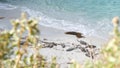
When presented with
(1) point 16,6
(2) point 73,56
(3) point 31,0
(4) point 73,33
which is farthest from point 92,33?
(3) point 31,0

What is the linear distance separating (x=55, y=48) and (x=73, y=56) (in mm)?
555

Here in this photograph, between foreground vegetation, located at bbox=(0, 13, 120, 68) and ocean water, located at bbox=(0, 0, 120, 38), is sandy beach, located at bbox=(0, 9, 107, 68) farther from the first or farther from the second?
foreground vegetation, located at bbox=(0, 13, 120, 68)

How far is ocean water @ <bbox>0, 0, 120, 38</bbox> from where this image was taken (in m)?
10.8

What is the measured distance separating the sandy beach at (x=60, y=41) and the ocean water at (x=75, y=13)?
622mm

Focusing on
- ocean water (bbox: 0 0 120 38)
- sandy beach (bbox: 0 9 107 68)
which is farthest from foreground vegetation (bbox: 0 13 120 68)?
ocean water (bbox: 0 0 120 38)

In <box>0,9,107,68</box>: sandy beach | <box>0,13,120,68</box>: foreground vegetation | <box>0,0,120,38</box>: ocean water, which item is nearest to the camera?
<box>0,13,120,68</box>: foreground vegetation

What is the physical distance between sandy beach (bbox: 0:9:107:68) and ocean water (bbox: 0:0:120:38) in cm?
62

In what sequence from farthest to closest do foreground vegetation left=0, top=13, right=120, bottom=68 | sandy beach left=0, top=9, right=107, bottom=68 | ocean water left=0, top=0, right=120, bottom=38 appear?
ocean water left=0, top=0, right=120, bottom=38, sandy beach left=0, top=9, right=107, bottom=68, foreground vegetation left=0, top=13, right=120, bottom=68

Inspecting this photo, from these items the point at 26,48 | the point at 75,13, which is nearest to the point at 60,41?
the point at 75,13

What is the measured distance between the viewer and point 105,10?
529 inches

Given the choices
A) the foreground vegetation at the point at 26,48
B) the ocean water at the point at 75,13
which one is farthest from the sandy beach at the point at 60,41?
the foreground vegetation at the point at 26,48

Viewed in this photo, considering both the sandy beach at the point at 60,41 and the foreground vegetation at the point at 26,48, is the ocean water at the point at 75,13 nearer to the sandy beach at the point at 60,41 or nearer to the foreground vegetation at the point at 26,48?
the sandy beach at the point at 60,41

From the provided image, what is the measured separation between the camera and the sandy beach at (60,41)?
7071 millimetres

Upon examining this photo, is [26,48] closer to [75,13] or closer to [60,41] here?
[60,41]
